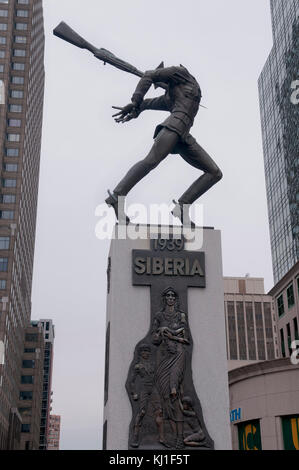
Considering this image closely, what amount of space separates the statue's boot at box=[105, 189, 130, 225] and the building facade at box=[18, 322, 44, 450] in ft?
333

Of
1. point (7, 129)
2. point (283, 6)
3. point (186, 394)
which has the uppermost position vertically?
point (283, 6)

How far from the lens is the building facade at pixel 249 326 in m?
144

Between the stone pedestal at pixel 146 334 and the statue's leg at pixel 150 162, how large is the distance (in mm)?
1030

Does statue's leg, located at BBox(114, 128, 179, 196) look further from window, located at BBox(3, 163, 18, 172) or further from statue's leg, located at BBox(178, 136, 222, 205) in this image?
window, located at BBox(3, 163, 18, 172)

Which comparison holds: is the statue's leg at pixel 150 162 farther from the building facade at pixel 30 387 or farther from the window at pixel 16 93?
the building facade at pixel 30 387

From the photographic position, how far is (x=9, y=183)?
9069 centimetres

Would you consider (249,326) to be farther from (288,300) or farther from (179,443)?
(179,443)

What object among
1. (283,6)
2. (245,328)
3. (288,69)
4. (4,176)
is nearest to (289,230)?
(288,69)

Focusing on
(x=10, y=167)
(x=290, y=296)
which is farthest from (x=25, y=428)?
(x=290, y=296)

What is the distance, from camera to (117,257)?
10.3m

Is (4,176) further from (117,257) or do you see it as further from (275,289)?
(117,257)

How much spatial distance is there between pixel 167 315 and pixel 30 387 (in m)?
103
